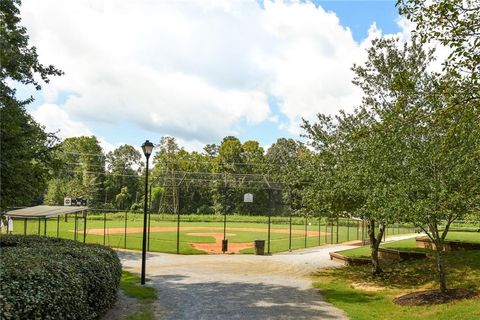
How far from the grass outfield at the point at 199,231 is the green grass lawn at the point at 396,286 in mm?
12058

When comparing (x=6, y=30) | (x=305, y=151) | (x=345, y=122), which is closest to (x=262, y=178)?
(x=305, y=151)

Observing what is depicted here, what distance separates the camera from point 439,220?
12180 millimetres

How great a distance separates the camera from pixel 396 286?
15.1 meters

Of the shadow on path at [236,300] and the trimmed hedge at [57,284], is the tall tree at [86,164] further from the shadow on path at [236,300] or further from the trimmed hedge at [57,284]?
the trimmed hedge at [57,284]

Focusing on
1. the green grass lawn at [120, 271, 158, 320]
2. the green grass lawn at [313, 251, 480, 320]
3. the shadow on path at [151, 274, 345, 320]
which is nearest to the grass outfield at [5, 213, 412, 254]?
the green grass lawn at [120, 271, 158, 320]

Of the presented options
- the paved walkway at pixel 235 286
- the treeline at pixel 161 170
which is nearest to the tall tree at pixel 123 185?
the treeline at pixel 161 170

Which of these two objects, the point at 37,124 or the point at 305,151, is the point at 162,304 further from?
the point at 305,151

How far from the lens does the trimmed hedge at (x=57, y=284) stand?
231 inches

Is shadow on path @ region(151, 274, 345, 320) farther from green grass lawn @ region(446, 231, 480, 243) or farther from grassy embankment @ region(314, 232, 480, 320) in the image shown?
green grass lawn @ region(446, 231, 480, 243)

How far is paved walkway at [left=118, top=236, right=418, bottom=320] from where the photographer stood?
1101cm

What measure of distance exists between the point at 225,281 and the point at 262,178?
1657 centimetres

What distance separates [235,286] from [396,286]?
18.2 ft

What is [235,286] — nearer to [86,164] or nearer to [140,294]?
[140,294]

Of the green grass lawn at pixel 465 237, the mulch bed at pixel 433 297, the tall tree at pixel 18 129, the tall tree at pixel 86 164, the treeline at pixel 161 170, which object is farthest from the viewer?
the tall tree at pixel 86 164
